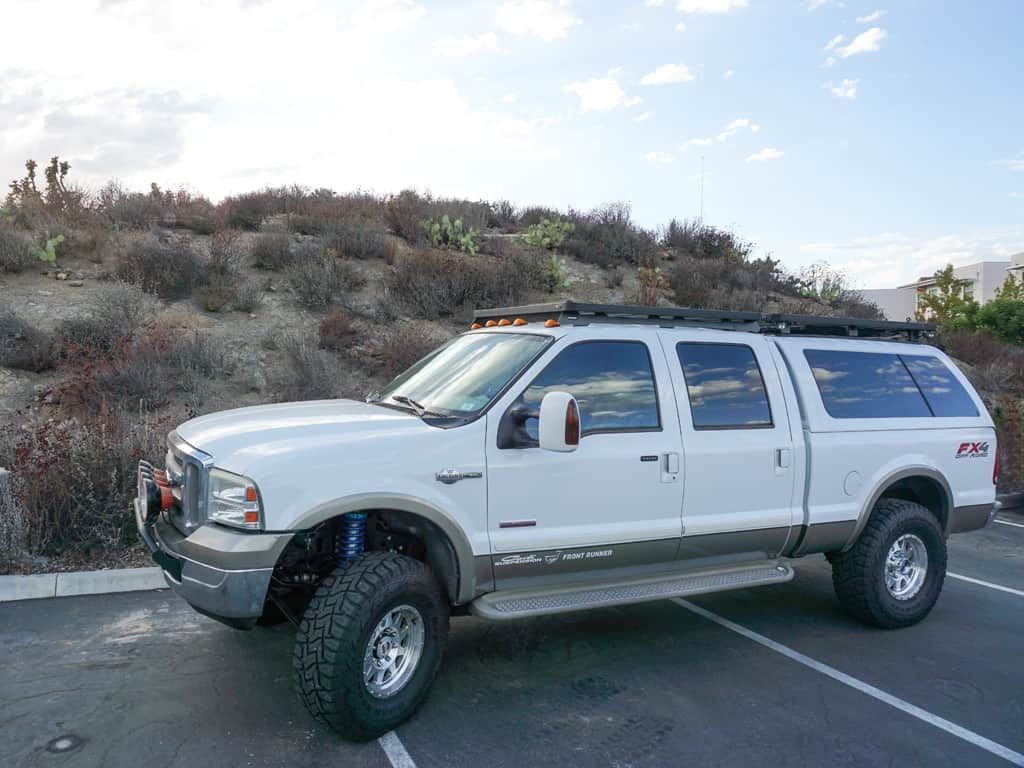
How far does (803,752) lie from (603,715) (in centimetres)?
100

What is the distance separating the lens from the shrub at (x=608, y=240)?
17.3 m

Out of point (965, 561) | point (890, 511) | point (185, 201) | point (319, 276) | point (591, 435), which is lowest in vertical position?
point (965, 561)

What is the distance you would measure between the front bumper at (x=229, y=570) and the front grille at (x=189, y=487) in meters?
0.15

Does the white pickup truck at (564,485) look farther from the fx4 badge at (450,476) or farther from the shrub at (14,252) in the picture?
the shrub at (14,252)

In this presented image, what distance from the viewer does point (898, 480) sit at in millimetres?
5906

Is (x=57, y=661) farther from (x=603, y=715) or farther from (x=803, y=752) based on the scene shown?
(x=803, y=752)

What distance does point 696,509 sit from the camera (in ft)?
16.4

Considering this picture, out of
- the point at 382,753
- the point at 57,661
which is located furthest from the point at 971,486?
the point at 57,661

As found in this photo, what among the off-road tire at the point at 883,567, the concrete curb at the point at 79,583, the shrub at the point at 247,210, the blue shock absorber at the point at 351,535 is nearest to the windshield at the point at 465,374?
the blue shock absorber at the point at 351,535

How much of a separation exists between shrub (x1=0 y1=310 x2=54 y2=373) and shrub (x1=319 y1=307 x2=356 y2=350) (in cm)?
342

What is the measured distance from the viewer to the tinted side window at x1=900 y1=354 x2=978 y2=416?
20.5 ft

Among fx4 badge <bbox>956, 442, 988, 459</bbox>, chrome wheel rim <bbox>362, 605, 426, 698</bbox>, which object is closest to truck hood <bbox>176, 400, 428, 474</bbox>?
chrome wheel rim <bbox>362, 605, 426, 698</bbox>

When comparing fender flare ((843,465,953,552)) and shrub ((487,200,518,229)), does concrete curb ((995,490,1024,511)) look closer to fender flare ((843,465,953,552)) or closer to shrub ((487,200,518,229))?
fender flare ((843,465,953,552))

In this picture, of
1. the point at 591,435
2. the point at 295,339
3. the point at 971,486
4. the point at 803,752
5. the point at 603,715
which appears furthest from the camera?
the point at 295,339
